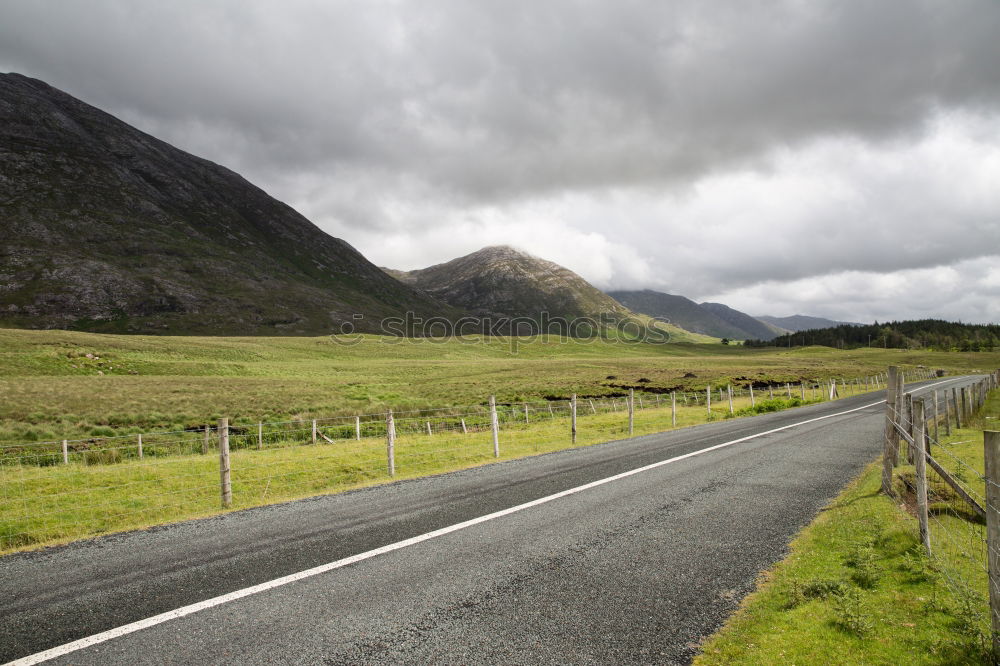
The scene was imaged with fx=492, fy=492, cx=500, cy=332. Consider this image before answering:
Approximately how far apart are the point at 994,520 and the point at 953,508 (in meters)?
6.13

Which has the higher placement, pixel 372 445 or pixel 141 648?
pixel 141 648

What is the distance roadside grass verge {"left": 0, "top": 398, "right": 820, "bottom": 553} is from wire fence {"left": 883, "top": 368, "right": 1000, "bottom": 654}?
32.7 feet

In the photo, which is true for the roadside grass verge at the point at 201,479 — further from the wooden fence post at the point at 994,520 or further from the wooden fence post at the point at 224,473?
the wooden fence post at the point at 994,520

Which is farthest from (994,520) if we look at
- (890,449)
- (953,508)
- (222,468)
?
(222,468)

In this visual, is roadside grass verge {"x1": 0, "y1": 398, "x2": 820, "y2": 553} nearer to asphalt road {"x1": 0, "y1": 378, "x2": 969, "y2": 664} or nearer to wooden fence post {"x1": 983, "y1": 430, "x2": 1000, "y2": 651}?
asphalt road {"x1": 0, "y1": 378, "x2": 969, "y2": 664}

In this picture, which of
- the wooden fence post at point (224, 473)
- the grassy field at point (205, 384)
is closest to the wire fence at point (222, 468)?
the wooden fence post at point (224, 473)

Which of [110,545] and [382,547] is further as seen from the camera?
[110,545]

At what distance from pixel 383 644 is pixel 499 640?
1.08 m

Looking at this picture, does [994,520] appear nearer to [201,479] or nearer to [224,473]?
[224,473]

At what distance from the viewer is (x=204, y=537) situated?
7844 millimetres

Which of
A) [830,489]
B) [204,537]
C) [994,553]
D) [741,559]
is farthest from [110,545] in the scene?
[830,489]

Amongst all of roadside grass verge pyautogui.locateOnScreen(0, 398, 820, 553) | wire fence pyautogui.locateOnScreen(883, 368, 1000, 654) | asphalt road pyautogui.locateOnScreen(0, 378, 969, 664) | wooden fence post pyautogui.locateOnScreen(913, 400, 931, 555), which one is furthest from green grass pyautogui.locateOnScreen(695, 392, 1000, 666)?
roadside grass verge pyautogui.locateOnScreen(0, 398, 820, 553)

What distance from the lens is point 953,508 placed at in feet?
29.2

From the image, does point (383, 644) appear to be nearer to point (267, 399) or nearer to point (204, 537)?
point (204, 537)
